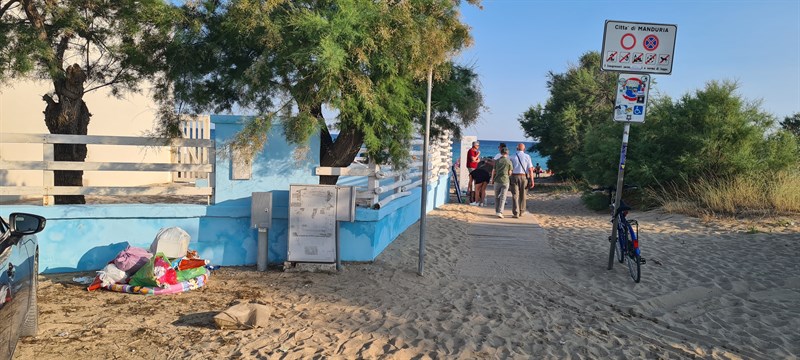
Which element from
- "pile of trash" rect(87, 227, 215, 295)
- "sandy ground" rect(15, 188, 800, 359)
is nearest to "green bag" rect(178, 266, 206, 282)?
"pile of trash" rect(87, 227, 215, 295)

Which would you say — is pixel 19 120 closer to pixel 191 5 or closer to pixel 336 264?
pixel 191 5

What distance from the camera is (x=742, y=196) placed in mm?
11617

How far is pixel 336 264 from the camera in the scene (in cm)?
705

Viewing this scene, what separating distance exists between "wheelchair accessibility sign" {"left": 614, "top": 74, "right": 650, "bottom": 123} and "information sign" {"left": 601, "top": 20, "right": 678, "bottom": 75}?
112 mm

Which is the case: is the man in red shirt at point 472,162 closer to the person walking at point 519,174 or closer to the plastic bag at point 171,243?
the person walking at point 519,174

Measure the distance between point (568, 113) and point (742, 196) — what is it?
13785 millimetres

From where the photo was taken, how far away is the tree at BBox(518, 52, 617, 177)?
25.1 metres

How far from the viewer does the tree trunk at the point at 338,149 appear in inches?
308

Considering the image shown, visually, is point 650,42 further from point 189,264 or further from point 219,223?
point 189,264

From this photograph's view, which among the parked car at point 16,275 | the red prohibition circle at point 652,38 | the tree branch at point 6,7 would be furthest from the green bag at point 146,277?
the red prohibition circle at point 652,38

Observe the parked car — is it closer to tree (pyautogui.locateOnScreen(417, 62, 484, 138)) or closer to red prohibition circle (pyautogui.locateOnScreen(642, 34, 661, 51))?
tree (pyautogui.locateOnScreen(417, 62, 484, 138))

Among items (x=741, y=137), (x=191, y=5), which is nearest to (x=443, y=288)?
(x=191, y=5)

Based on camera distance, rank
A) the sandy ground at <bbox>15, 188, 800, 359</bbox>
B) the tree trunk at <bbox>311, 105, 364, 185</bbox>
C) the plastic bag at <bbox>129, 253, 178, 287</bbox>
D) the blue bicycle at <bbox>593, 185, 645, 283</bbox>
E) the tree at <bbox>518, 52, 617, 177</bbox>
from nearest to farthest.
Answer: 1. the sandy ground at <bbox>15, 188, 800, 359</bbox>
2. the plastic bag at <bbox>129, 253, 178, 287</bbox>
3. the blue bicycle at <bbox>593, 185, 645, 283</bbox>
4. the tree trunk at <bbox>311, 105, 364, 185</bbox>
5. the tree at <bbox>518, 52, 617, 177</bbox>

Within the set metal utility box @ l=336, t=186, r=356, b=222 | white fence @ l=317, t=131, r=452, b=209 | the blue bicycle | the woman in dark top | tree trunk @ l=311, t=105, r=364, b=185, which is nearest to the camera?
metal utility box @ l=336, t=186, r=356, b=222
